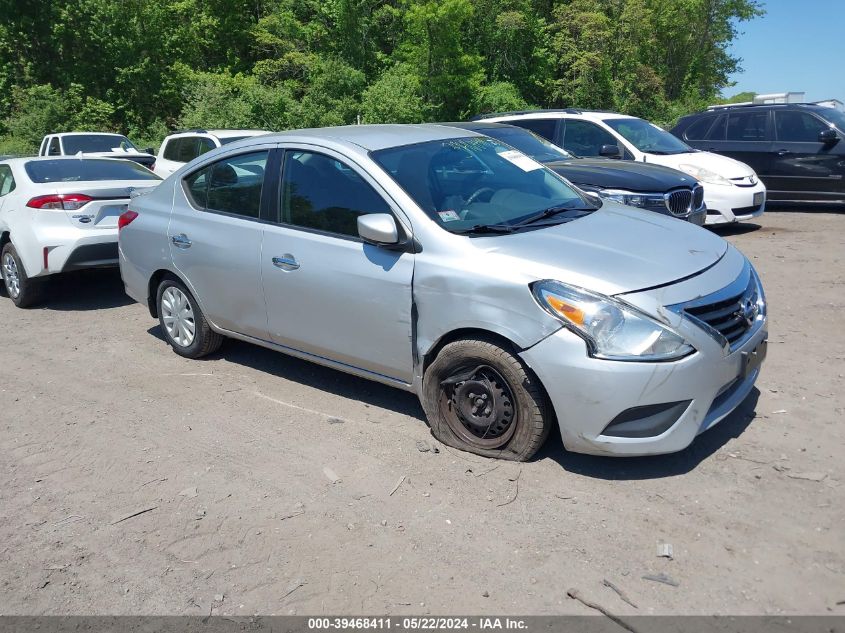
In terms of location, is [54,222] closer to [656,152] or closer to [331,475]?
[331,475]

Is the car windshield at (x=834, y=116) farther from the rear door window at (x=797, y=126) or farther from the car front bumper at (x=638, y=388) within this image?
the car front bumper at (x=638, y=388)

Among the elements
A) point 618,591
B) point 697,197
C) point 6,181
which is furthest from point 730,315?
point 6,181

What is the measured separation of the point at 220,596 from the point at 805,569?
244cm

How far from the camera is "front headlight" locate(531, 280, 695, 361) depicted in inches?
152

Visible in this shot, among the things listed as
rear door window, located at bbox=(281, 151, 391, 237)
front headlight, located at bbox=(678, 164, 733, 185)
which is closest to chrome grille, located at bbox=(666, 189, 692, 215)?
front headlight, located at bbox=(678, 164, 733, 185)

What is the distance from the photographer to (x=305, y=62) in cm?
3009

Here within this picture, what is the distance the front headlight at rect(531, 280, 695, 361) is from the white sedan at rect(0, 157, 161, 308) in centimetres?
595

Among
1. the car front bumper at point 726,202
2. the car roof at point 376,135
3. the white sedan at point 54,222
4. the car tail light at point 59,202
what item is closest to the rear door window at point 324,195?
the car roof at point 376,135

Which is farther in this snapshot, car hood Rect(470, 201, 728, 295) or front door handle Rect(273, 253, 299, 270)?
front door handle Rect(273, 253, 299, 270)

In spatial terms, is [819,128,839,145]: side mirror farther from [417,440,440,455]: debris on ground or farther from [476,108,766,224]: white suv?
[417,440,440,455]: debris on ground

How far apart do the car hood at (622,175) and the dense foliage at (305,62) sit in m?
16.9

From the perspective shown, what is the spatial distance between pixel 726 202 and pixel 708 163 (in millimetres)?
696

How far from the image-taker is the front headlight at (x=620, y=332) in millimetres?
3852

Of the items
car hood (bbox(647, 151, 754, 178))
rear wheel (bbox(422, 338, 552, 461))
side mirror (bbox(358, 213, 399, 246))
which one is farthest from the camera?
car hood (bbox(647, 151, 754, 178))
